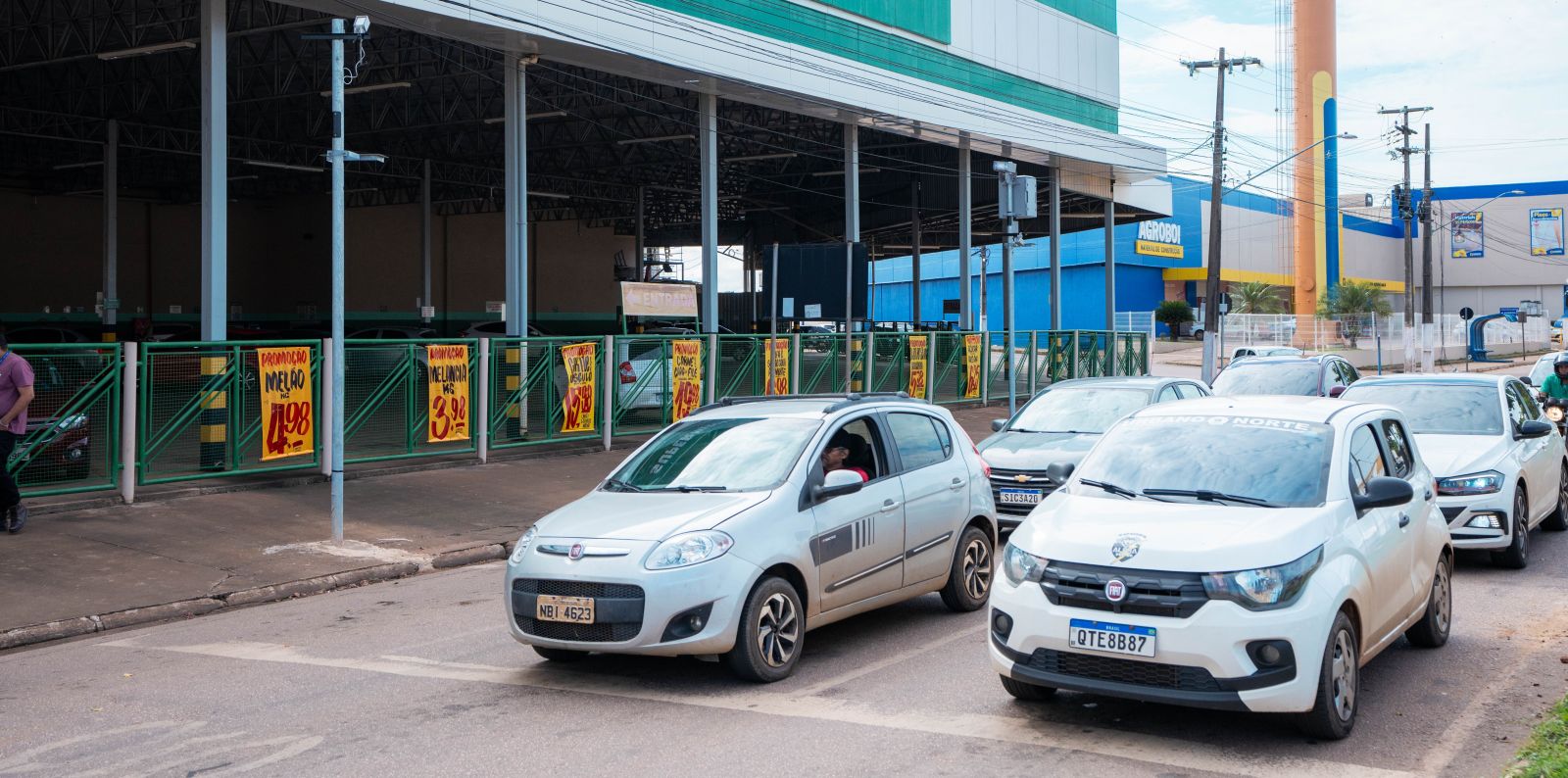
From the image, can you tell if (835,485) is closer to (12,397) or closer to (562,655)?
(562,655)

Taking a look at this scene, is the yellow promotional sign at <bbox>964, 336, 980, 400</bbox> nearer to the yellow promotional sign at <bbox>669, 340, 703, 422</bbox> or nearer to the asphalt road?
the yellow promotional sign at <bbox>669, 340, 703, 422</bbox>

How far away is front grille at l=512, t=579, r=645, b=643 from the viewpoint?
6926 millimetres

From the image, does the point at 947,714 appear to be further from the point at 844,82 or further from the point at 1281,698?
the point at 844,82

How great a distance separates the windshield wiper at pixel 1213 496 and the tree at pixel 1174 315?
6333 cm

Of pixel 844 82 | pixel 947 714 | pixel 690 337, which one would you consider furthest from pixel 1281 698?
pixel 844 82

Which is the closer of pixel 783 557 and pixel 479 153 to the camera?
pixel 783 557

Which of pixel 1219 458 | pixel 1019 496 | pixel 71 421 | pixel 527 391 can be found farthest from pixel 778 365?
pixel 1219 458

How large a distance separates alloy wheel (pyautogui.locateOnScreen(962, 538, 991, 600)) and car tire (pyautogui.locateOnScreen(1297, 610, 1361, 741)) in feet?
11.2

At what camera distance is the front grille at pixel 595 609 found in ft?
22.7

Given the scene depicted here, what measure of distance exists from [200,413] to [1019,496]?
925 centimetres

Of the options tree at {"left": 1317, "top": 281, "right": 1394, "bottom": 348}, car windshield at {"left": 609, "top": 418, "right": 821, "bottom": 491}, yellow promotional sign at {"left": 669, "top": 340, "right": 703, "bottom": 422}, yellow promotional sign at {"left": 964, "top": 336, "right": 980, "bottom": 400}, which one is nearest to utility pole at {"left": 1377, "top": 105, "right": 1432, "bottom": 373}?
tree at {"left": 1317, "top": 281, "right": 1394, "bottom": 348}

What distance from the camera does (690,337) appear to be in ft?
70.2

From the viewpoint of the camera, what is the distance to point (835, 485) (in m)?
7.71

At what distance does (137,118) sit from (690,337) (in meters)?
21.8
